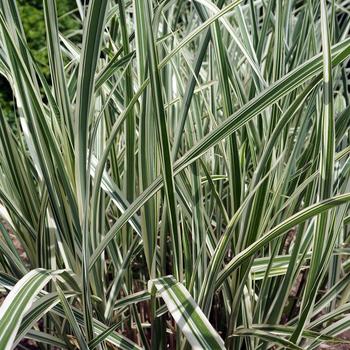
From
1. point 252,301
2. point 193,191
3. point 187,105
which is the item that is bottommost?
point 252,301

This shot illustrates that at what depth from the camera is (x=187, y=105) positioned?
0.97m

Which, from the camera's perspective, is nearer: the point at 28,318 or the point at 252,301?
the point at 28,318

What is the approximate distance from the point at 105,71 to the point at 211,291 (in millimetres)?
411

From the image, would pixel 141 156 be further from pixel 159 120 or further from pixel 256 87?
pixel 256 87

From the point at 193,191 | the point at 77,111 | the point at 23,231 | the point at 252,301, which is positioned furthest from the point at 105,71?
the point at 252,301

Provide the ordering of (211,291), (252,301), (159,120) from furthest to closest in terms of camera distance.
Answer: (252,301), (211,291), (159,120)

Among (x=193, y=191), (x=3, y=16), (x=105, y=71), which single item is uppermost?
(x=3, y=16)

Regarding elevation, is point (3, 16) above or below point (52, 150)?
above

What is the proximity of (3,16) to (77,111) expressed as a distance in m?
0.24


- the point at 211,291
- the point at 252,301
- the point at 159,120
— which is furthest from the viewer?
the point at 252,301

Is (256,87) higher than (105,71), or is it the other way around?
(105,71)

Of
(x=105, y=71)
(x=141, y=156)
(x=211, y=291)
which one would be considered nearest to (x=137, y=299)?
(x=211, y=291)

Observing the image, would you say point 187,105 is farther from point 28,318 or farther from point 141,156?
point 28,318

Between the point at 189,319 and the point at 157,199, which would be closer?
the point at 189,319
